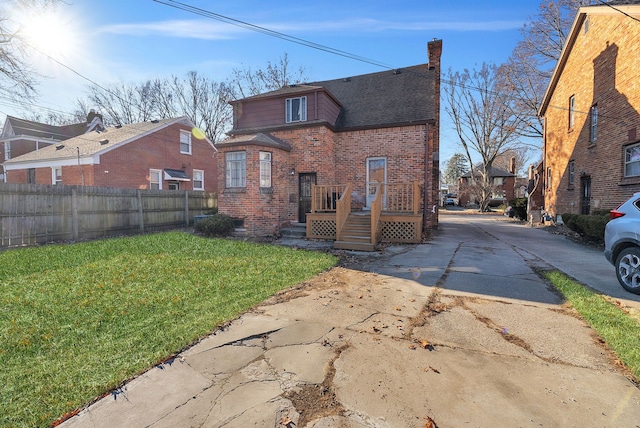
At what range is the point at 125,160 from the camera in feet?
65.8

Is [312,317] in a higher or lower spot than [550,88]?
lower

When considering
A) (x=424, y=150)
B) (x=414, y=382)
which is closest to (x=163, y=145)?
(x=424, y=150)

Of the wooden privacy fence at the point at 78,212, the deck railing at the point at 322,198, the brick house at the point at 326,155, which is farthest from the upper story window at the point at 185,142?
the deck railing at the point at 322,198

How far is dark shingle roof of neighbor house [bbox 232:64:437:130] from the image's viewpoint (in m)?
12.9

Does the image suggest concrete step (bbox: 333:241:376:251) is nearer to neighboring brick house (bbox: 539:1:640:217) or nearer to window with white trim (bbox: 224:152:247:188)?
window with white trim (bbox: 224:152:247:188)

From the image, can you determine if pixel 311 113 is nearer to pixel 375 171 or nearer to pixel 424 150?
pixel 375 171

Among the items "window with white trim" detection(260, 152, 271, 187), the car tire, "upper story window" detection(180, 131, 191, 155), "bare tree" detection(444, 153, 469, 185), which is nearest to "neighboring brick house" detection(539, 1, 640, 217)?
the car tire

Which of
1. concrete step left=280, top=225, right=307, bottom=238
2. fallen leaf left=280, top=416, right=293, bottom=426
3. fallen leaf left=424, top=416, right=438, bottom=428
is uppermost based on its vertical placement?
concrete step left=280, top=225, right=307, bottom=238

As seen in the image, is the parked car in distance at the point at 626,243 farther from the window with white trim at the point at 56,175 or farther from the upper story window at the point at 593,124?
the window with white trim at the point at 56,175

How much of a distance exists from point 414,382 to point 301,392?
37.9 inches

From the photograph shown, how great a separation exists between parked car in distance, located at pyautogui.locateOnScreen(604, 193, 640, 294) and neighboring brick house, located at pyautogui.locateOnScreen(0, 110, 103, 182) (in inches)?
1537

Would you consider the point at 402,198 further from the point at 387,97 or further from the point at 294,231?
the point at 387,97

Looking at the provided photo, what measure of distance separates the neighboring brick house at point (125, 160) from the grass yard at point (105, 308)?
1248 centimetres

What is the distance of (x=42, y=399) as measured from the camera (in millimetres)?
2389
